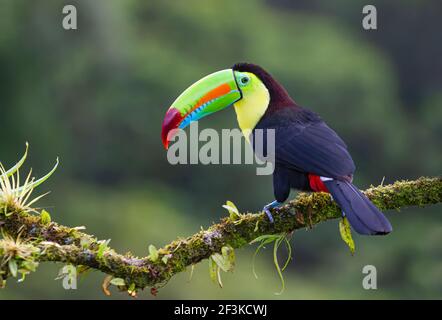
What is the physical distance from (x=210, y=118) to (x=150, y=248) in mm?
10483

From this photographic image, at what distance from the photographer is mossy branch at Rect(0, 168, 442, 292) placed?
3.31 m

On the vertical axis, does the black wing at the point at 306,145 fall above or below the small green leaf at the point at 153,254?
above

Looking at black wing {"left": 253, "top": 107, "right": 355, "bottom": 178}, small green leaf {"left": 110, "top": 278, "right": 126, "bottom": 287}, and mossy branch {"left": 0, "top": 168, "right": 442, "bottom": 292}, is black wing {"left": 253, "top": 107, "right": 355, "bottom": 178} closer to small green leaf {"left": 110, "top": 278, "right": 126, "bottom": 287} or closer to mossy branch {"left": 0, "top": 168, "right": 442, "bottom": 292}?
mossy branch {"left": 0, "top": 168, "right": 442, "bottom": 292}

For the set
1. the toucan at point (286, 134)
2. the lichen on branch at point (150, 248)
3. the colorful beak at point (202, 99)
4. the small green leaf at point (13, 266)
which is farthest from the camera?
the colorful beak at point (202, 99)

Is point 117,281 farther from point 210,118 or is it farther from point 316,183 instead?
point 210,118

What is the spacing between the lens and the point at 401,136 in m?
16.3

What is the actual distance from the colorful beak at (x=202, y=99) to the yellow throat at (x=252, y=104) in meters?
0.05

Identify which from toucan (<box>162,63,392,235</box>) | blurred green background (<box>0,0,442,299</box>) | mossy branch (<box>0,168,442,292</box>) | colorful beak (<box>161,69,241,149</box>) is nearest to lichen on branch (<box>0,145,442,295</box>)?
mossy branch (<box>0,168,442,292</box>)

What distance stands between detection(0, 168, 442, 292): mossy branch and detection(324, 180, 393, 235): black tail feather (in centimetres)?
12

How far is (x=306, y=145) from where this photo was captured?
4.25 metres

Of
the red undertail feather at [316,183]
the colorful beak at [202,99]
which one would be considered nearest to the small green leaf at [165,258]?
the red undertail feather at [316,183]

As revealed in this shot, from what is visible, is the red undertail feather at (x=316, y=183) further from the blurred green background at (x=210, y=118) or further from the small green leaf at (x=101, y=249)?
the blurred green background at (x=210, y=118)

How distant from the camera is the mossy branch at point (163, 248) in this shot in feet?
10.9

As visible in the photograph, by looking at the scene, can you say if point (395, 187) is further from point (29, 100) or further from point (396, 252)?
point (29, 100)
